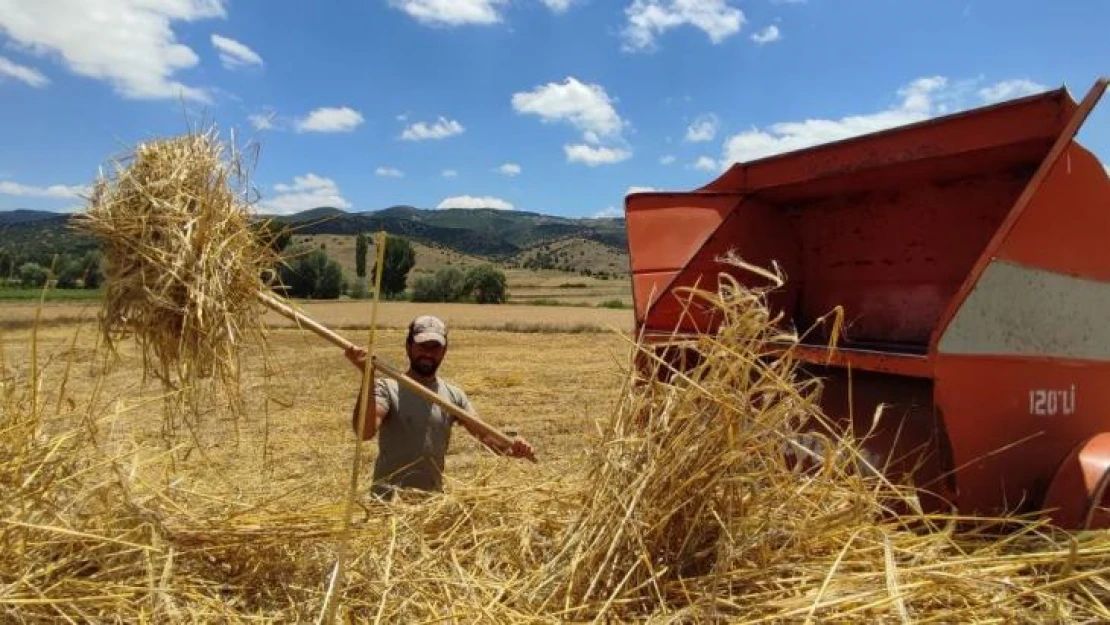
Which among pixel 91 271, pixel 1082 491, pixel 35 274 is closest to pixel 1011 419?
pixel 1082 491

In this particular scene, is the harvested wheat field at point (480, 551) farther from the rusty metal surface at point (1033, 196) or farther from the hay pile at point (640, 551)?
the rusty metal surface at point (1033, 196)

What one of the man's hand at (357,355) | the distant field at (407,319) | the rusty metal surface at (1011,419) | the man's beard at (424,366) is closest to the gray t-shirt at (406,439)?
the man's beard at (424,366)

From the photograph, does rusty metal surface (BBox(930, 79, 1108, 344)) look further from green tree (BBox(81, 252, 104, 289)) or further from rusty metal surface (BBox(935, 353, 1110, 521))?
green tree (BBox(81, 252, 104, 289))

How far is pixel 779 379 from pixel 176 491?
77.6 inches

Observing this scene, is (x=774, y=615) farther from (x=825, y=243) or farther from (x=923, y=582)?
(x=825, y=243)

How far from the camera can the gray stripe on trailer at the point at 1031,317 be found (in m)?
2.87

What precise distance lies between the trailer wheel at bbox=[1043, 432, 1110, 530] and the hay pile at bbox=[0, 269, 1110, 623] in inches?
13.5

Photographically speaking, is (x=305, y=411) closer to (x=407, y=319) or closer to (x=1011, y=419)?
(x=1011, y=419)

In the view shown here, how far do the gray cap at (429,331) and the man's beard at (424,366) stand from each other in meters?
0.11

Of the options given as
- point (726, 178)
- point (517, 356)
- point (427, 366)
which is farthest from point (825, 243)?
point (517, 356)

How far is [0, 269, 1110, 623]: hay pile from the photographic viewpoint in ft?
6.96

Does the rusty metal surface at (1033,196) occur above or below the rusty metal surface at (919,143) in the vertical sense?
below

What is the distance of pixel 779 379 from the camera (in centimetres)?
224

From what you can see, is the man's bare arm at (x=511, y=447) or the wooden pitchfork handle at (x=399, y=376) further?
the man's bare arm at (x=511, y=447)
